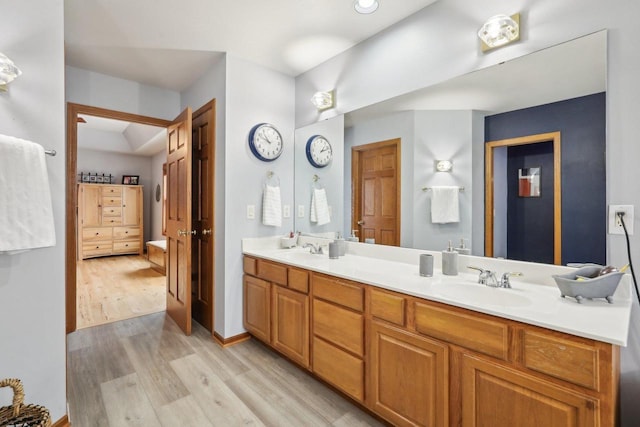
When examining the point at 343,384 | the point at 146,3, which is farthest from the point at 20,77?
the point at 343,384

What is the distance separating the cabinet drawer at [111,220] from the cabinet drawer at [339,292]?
670 cm

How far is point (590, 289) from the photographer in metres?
1.20

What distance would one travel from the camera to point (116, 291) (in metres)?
4.24

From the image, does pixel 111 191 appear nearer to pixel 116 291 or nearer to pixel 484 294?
pixel 116 291

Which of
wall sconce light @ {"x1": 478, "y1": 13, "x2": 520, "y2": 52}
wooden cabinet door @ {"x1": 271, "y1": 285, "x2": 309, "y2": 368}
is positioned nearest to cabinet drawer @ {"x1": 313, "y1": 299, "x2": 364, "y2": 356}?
wooden cabinet door @ {"x1": 271, "y1": 285, "x2": 309, "y2": 368}

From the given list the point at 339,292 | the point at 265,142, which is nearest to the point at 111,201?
the point at 265,142

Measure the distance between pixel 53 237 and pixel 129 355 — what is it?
5.05ft

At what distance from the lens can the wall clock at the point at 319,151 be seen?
2.74 meters

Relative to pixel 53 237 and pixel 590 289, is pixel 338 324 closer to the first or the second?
pixel 590 289

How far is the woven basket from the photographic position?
1.17 m

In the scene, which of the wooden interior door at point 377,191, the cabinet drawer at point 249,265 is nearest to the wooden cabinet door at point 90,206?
the cabinet drawer at point 249,265

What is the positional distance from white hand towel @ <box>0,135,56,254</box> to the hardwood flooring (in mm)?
1134

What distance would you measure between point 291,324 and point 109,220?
21.3 feet

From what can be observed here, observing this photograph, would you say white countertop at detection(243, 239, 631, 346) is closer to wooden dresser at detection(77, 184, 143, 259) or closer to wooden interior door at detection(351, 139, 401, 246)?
wooden interior door at detection(351, 139, 401, 246)
